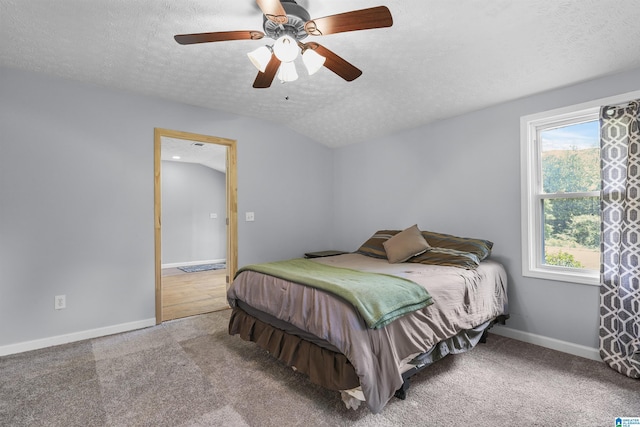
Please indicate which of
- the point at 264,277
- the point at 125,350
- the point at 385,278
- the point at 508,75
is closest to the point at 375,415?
the point at 385,278

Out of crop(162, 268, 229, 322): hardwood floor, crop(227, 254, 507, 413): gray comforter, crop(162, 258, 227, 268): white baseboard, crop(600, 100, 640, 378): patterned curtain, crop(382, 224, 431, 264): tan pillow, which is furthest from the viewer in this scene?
crop(162, 258, 227, 268): white baseboard

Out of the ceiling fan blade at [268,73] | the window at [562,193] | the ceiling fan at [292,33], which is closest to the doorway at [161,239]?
the ceiling fan blade at [268,73]

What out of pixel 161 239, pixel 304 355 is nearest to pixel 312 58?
pixel 304 355

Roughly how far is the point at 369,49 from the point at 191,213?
231 inches

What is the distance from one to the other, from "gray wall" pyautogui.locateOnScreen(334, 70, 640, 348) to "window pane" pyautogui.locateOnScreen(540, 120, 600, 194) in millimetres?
234

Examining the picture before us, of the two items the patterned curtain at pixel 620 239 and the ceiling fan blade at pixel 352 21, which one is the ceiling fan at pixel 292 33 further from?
the patterned curtain at pixel 620 239

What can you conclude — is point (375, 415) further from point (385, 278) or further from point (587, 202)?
point (587, 202)

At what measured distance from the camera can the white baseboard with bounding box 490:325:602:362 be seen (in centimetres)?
241

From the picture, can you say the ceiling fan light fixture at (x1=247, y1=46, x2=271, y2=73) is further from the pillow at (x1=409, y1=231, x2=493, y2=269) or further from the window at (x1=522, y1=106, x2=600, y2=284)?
the window at (x1=522, y1=106, x2=600, y2=284)

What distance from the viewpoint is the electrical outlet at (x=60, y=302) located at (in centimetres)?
274

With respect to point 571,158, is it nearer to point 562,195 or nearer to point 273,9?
point 562,195

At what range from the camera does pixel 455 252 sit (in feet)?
9.14

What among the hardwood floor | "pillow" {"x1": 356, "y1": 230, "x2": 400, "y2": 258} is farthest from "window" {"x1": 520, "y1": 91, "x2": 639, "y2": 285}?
the hardwood floor

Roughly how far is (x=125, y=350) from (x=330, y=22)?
2.97m
